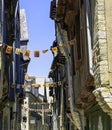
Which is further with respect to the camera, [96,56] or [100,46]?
[96,56]

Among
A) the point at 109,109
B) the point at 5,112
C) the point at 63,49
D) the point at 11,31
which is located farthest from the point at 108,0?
the point at 5,112

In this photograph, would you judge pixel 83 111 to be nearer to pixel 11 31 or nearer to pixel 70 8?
pixel 70 8

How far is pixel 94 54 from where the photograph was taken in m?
9.58

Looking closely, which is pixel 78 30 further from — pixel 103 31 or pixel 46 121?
pixel 46 121

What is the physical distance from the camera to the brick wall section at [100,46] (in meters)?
8.86

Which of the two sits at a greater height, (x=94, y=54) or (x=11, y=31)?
(x=11, y=31)

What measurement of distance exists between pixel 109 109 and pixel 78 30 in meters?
5.27

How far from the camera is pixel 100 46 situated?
895 centimetres

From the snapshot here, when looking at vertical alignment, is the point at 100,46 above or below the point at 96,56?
above

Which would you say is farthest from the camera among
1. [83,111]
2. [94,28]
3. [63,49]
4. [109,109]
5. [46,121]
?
[46,121]

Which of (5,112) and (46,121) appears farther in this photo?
(46,121)

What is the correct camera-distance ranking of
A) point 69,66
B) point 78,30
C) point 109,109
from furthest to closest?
point 69,66, point 78,30, point 109,109

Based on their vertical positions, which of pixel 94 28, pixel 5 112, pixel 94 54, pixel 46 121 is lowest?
pixel 46 121

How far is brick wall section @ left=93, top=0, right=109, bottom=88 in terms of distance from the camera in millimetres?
8859
